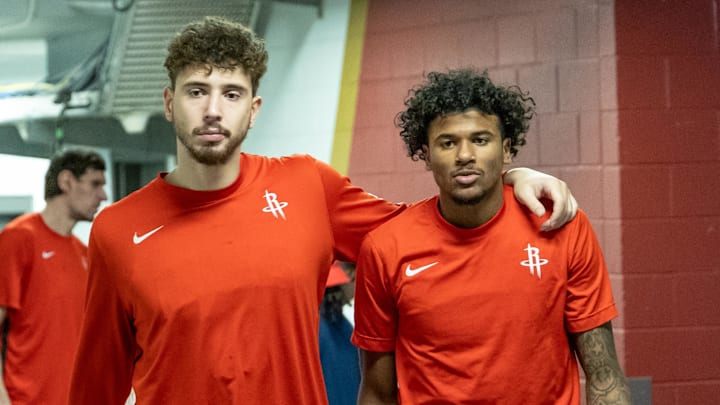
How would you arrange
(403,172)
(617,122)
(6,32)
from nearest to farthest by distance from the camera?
(617,122), (403,172), (6,32)

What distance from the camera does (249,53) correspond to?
196 cm

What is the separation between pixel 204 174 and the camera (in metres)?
1.94

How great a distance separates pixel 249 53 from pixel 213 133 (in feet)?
0.67

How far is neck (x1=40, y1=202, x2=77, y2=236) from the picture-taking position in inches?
148

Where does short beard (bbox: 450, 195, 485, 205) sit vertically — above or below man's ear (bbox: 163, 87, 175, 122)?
below

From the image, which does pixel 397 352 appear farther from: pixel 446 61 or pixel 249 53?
pixel 446 61

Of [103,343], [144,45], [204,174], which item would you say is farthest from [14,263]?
[204,174]

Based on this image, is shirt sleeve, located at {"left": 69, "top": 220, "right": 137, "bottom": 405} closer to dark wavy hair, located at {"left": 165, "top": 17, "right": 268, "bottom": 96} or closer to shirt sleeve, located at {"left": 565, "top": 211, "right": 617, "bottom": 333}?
dark wavy hair, located at {"left": 165, "top": 17, "right": 268, "bottom": 96}

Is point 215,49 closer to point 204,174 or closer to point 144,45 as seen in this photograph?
point 204,174

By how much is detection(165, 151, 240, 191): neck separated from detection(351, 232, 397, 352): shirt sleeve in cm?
36

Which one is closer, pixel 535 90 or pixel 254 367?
pixel 254 367

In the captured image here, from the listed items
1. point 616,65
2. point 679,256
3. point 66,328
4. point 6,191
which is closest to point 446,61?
point 616,65

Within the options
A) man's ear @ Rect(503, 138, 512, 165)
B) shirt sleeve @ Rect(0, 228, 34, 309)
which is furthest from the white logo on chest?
shirt sleeve @ Rect(0, 228, 34, 309)

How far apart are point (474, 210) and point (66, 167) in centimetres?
232
